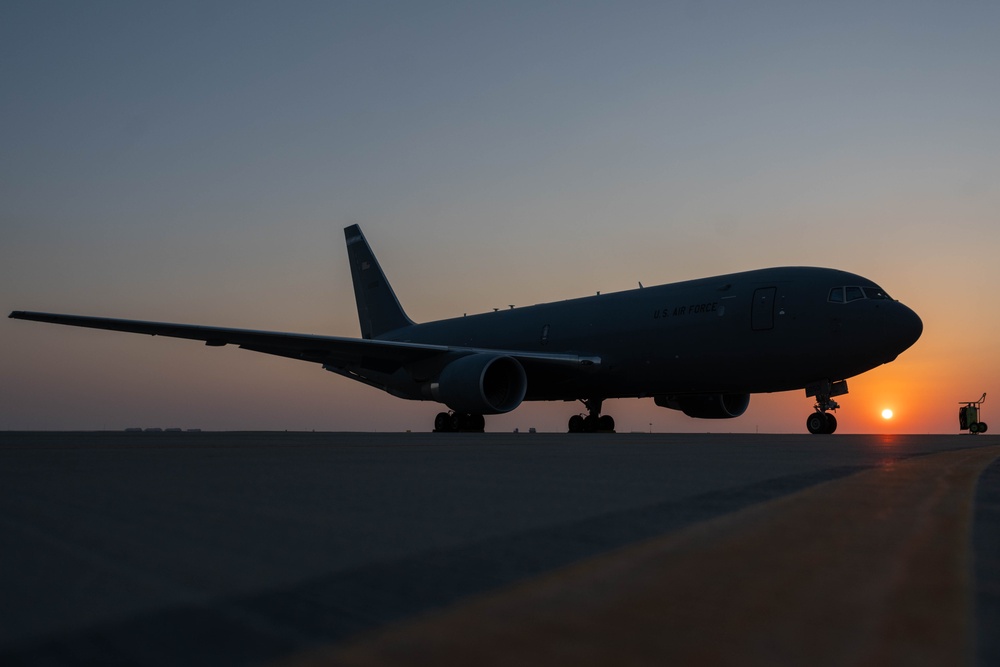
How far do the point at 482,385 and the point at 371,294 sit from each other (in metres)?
11.4

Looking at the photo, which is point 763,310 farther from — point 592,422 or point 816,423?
point 592,422

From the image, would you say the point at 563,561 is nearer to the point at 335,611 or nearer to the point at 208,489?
the point at 335,611

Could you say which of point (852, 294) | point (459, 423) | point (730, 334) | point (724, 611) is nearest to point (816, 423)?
point (730, 334)

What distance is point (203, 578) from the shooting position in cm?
141

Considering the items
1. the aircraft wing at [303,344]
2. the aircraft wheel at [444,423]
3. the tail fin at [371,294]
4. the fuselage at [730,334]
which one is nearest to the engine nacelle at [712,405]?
the fuselage at [730,334]

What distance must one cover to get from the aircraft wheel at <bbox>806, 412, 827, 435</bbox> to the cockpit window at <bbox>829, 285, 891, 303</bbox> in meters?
1.96

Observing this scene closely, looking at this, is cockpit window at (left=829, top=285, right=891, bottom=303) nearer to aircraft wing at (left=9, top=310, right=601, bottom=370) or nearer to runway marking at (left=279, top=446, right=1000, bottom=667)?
aircraft wing at (left=9, top=310, right=601, bottom=370)

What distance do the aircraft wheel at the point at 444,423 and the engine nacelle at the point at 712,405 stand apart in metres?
4.63

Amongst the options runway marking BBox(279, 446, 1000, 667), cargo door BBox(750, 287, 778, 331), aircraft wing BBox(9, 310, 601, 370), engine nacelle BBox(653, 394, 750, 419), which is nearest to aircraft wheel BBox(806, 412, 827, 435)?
cargo door BBox(750, 287, 778, 331)

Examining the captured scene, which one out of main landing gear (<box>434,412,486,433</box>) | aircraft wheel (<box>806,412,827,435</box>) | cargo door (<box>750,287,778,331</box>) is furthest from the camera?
main landing gear (<box>434,412,486,433</box>)

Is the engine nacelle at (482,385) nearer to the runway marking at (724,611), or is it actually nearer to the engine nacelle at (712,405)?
the engine nacelle at (712,405)

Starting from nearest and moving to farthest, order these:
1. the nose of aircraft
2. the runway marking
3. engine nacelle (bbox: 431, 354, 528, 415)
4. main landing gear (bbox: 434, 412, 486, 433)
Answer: the runway marking
the nose of aircraft
engine nacelle (bbox: 431, 354, 528, 415)
main landing gear (bbox: 434, 412, 486, 433)

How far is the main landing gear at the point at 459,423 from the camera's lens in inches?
699

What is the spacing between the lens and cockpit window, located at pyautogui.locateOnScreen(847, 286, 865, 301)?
45.4 ft
